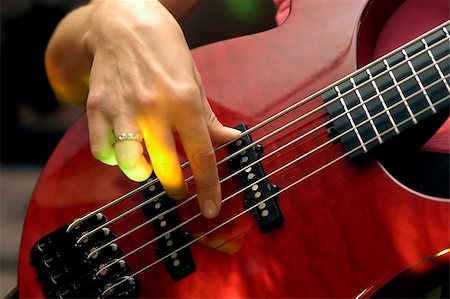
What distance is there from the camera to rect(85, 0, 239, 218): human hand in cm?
62

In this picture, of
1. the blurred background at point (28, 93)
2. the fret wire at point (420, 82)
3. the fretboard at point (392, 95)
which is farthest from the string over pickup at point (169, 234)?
the blurred background at point (28, 93)

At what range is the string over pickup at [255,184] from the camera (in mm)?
693

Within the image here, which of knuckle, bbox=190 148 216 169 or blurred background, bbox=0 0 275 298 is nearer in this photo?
knuckle, bbox=190 148 216 169

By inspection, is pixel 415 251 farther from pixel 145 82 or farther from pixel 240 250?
pixel 145 82

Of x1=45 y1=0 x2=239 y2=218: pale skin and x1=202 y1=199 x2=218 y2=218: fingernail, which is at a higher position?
x1=45 y1=0 x2=239 y2=218: pale skin

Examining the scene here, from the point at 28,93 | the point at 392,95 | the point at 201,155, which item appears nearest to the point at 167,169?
the point at 201,155

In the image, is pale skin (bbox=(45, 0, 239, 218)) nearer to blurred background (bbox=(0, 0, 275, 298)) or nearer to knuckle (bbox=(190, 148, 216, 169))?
knuckle (bbox=(190, 148, 216, 169))

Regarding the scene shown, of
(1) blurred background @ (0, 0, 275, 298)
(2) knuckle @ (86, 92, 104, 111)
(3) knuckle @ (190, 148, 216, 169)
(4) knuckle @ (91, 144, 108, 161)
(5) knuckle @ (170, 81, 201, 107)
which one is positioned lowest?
(3) knuckle @ (190, 148, 216, 169)

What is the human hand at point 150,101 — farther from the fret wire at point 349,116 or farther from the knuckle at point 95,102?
the fret wire at point 349,116

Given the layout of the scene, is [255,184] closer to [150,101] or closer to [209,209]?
[209,209]

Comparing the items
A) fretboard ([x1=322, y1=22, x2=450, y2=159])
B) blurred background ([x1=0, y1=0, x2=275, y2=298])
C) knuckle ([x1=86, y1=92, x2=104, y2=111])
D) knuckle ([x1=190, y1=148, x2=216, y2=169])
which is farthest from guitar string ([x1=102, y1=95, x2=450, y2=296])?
blurred background ([x1=0, y1=0, x2=275, y2=298])

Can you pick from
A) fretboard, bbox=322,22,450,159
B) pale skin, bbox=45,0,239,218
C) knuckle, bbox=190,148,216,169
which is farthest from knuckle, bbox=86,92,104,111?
fretboard, bbox=322,22,450,159

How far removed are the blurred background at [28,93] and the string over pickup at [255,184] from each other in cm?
44

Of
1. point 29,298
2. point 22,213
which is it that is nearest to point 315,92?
point 29,298
